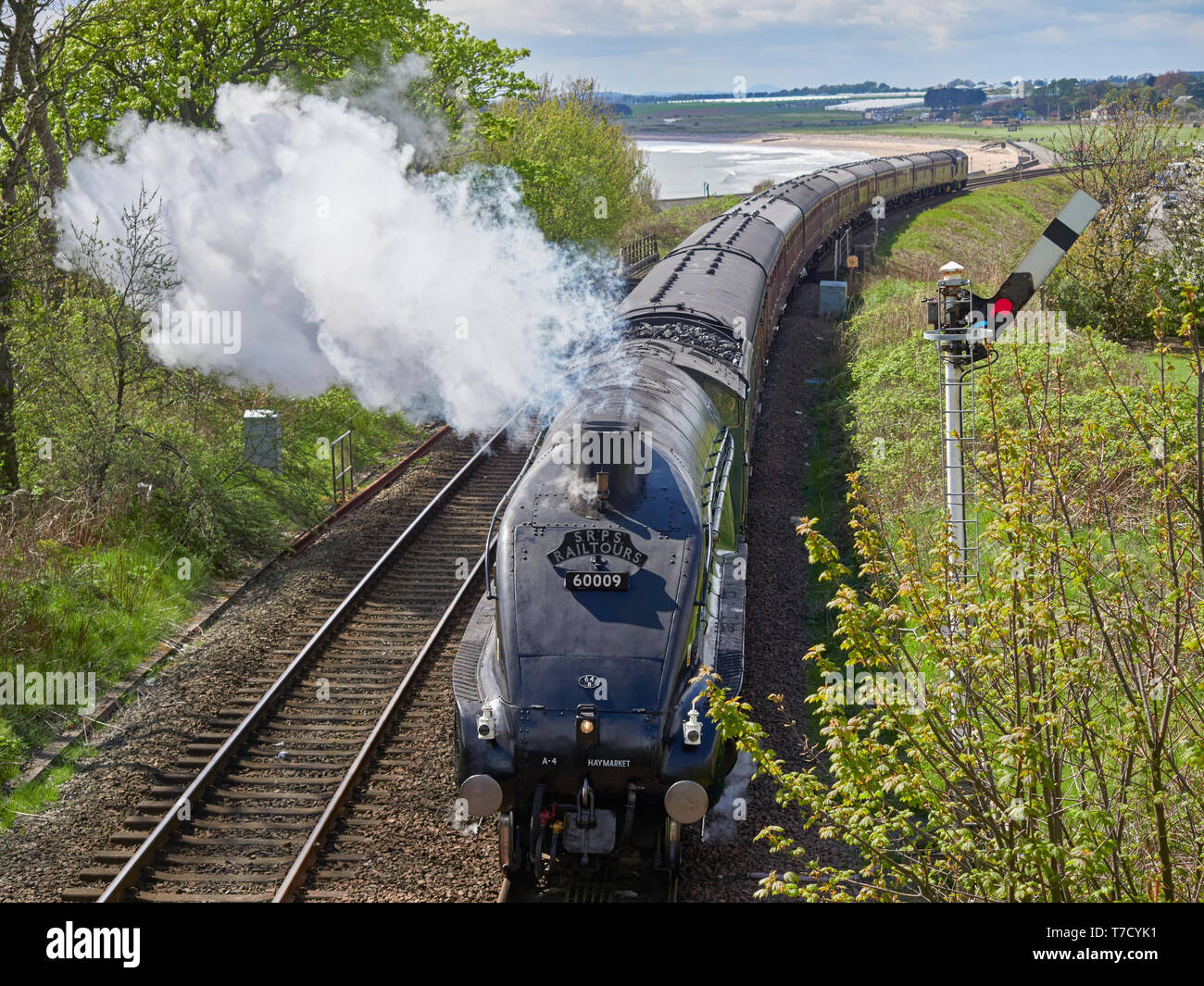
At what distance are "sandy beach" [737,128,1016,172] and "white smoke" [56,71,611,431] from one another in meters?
75.0

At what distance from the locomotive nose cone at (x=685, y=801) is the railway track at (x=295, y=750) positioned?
11.5 feet

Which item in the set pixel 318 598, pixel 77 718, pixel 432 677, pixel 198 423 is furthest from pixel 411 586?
pixel 198 423

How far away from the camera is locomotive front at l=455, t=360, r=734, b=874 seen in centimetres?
886

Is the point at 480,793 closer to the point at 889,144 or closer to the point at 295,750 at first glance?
the point at 295,750

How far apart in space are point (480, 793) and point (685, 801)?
166cm

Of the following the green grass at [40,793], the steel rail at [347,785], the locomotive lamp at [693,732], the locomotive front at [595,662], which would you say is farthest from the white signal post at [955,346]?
the green grass at [40,793]

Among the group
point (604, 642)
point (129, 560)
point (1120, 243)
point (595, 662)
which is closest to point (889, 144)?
point (1120, 243)

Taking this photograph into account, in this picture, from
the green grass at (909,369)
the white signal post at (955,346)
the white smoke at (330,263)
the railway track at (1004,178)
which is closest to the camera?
the white signal post at (955,346)

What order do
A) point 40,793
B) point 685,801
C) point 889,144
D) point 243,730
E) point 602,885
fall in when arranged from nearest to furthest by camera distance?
point 685,801 → point 602,885 → point 40,793 → point 243,730 → point 889,144

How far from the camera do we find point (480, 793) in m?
8.72

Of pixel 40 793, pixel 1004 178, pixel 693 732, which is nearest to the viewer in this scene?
pixel 693 732

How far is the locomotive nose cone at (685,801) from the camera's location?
8.66 metres

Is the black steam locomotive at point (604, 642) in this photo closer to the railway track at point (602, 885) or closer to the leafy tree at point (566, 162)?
the railway track at point (602, 885)

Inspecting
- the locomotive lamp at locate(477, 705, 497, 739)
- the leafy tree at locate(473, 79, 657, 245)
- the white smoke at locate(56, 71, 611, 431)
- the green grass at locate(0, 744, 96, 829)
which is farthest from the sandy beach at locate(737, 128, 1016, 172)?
the locomotive lamp at locate(477, 705, 497, 739)
